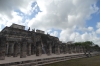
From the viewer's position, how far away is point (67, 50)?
29.9 m

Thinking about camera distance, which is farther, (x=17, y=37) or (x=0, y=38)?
(x=17, y=37)

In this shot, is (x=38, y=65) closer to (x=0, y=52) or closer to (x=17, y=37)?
(x=0, y=52)

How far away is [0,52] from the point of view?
13.7 metres

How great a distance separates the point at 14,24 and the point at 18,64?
A: 3584cm

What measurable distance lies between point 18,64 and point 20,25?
3707 centimetres

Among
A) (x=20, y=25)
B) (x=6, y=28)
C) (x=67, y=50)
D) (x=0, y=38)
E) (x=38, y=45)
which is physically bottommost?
(x=67, y=50)

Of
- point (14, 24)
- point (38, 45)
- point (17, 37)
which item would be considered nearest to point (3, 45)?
point (38, 45)

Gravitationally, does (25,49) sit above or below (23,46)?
below

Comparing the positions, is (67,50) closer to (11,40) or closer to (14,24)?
(11,40)

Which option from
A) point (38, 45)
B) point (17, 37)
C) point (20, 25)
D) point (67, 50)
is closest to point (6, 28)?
point (17, 37)

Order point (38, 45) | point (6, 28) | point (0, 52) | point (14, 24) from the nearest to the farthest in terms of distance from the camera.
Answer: point (0, 52)
point (38, 45)
point (6, 28)
point (14, 24)

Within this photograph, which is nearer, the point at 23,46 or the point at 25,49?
the point at 23,46

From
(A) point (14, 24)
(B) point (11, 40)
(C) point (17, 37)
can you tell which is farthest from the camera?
(A) point (14, 24)

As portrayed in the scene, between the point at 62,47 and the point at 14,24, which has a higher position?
the point at 14,24
